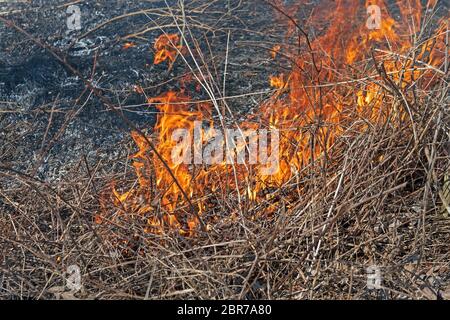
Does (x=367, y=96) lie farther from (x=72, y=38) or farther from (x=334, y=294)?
(x=72, y=38)

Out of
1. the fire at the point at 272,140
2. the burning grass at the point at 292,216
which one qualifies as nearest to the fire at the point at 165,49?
the fire at the point at 272,140

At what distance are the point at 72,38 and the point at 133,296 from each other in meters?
3.44

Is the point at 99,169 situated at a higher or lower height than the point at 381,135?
lower

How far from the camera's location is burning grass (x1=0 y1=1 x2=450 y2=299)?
342 cm

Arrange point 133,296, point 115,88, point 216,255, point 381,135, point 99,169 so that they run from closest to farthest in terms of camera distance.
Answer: point 133,296, point 216,255, point 381,135, point 99,169, point 115,88

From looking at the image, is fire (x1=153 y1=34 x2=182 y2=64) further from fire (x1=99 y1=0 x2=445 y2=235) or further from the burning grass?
the burning grass

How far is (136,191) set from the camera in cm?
416

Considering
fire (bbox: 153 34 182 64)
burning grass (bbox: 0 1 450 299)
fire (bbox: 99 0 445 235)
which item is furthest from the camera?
fire (bbox: 153 34 182 64)

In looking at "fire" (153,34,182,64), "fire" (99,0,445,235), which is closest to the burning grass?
"fire" (99,0,445,235)

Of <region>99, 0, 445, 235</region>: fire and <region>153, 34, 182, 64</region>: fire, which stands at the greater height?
<region>153, 34, 182, 64</region>: fire

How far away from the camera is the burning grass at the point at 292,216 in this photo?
135 inches

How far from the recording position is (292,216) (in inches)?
147

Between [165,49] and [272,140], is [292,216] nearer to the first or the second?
[272,140]

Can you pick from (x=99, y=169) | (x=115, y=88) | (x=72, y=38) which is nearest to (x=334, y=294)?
(x=99, y=169)
